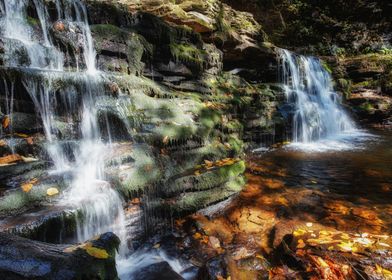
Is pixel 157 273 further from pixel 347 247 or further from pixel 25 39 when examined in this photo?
pixel 25 39

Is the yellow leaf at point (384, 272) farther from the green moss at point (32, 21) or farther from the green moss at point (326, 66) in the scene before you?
the green moss at point (326, 66)

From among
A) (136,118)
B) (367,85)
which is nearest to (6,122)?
(136,118)

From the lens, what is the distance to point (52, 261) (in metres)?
1.65

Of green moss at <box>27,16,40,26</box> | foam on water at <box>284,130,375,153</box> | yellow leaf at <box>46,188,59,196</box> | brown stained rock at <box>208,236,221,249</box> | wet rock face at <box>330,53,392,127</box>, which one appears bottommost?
brown stained rock at <box>208,236,221,249</box>

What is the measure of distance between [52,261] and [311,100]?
39.8 ft

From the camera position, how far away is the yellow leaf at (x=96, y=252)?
190 cm

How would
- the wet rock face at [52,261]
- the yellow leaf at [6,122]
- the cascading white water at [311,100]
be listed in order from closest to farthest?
the wet rock face at [52,261], the yellow leaf at [6,122], the cascading white water at [311,100]

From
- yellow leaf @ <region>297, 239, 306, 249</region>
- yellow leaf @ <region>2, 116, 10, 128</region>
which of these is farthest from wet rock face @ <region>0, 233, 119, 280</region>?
yellow leaf @ <region>2, 116, 10, 128</region>

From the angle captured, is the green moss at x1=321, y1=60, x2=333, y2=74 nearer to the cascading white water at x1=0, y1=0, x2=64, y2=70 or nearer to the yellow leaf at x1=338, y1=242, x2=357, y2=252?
the cascading white water at x1=0, y1=0, x2=64, y2=70

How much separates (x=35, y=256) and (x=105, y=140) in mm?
2995

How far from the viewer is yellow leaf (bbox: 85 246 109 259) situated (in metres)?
1.90

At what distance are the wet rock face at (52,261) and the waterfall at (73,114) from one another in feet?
4.00

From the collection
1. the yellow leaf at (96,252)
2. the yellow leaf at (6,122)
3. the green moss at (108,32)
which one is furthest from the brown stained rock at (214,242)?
the green moss at (108,32)

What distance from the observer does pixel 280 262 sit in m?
3.02
